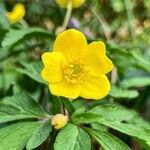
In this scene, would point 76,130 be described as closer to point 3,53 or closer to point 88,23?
point 3,53

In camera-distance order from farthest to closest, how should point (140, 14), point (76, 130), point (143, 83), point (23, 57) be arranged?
point (140, 14) → point (23, 57) → point (143, 83) → point (76, 130)

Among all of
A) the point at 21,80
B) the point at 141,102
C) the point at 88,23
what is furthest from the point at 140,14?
the point at 21,80

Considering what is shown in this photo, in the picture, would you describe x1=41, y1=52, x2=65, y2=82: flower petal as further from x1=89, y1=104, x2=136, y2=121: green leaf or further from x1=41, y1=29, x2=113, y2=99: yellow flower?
x1=89, y1=104, x2=136, y2=121: green leaf

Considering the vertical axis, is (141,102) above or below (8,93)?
below

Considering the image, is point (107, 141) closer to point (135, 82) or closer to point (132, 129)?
point (132, 129)

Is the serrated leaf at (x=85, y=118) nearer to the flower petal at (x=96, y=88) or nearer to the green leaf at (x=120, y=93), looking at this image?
the flower petal at (x=96, y=88)

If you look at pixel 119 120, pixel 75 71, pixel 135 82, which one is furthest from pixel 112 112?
pixel 135 82
